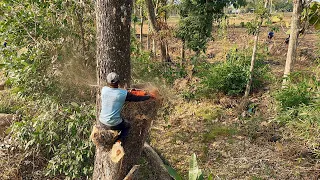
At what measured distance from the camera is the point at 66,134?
12.7 feet

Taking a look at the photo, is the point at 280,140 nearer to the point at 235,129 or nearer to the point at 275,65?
the point at 235,129

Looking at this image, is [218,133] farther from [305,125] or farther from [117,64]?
[117,64]

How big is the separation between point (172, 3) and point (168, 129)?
16.1 feet

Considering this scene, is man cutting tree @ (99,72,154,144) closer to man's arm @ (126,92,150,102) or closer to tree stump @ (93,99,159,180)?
man's arm @ (126,92,150,102)

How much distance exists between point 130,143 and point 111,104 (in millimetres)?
676

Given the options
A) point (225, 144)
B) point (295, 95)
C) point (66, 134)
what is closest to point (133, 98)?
point (66, 134)

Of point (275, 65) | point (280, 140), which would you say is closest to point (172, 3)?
point (275, 65)

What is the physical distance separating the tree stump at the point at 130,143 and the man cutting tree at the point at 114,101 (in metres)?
0.13

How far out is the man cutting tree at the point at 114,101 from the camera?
9.02ft

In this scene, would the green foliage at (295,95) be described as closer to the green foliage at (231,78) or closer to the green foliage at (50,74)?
the green foliage at (231,78)

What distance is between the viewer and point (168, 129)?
6016 millimetres

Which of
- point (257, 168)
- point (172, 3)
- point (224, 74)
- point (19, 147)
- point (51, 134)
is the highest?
point (172, 3)

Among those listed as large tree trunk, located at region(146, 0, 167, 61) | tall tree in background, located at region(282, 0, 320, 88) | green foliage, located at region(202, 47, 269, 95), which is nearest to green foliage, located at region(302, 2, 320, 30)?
tall tree in background, located at region(282, 0, 320, 88)

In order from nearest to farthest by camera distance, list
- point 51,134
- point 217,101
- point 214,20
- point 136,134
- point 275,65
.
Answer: point 136,134 → point 51,134 → point 217,101 → point 214,20 → point 275,65
